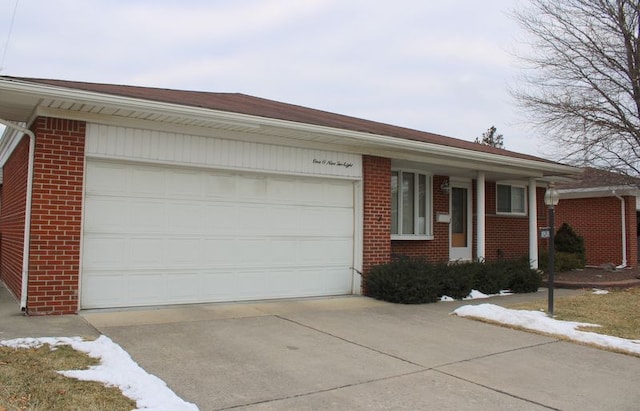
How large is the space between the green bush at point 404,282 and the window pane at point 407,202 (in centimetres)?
218

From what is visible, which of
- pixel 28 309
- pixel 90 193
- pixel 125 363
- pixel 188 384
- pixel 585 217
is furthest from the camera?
pixel 585 217

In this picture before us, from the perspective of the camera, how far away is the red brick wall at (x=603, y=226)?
18859mm

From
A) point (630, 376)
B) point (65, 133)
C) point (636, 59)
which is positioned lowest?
point (630, 376)

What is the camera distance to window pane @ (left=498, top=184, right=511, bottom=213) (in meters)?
14.7

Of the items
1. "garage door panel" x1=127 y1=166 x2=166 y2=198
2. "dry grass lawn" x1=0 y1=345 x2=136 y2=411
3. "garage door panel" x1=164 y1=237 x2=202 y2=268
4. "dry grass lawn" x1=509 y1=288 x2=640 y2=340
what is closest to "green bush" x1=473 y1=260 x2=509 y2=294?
"dry grass lawn" x1=509 y1=288 x2=640 y2=340

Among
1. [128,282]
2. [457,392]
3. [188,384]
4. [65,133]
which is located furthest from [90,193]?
[457,392]

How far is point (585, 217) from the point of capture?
19781 mm

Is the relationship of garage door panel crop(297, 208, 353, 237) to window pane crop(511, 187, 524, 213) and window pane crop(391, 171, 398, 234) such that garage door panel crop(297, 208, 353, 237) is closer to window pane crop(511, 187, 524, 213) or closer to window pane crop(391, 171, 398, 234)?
window pane crop(391, 171, 398, 234)

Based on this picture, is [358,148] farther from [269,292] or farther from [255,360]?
[255,360]

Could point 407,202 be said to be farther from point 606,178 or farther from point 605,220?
point 605,220

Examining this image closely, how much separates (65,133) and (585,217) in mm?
18291

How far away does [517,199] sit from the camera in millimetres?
15219

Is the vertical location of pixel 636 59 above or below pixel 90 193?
above

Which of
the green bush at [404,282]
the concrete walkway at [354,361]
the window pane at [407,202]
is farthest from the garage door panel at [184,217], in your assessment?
the window pane at [407,202]
